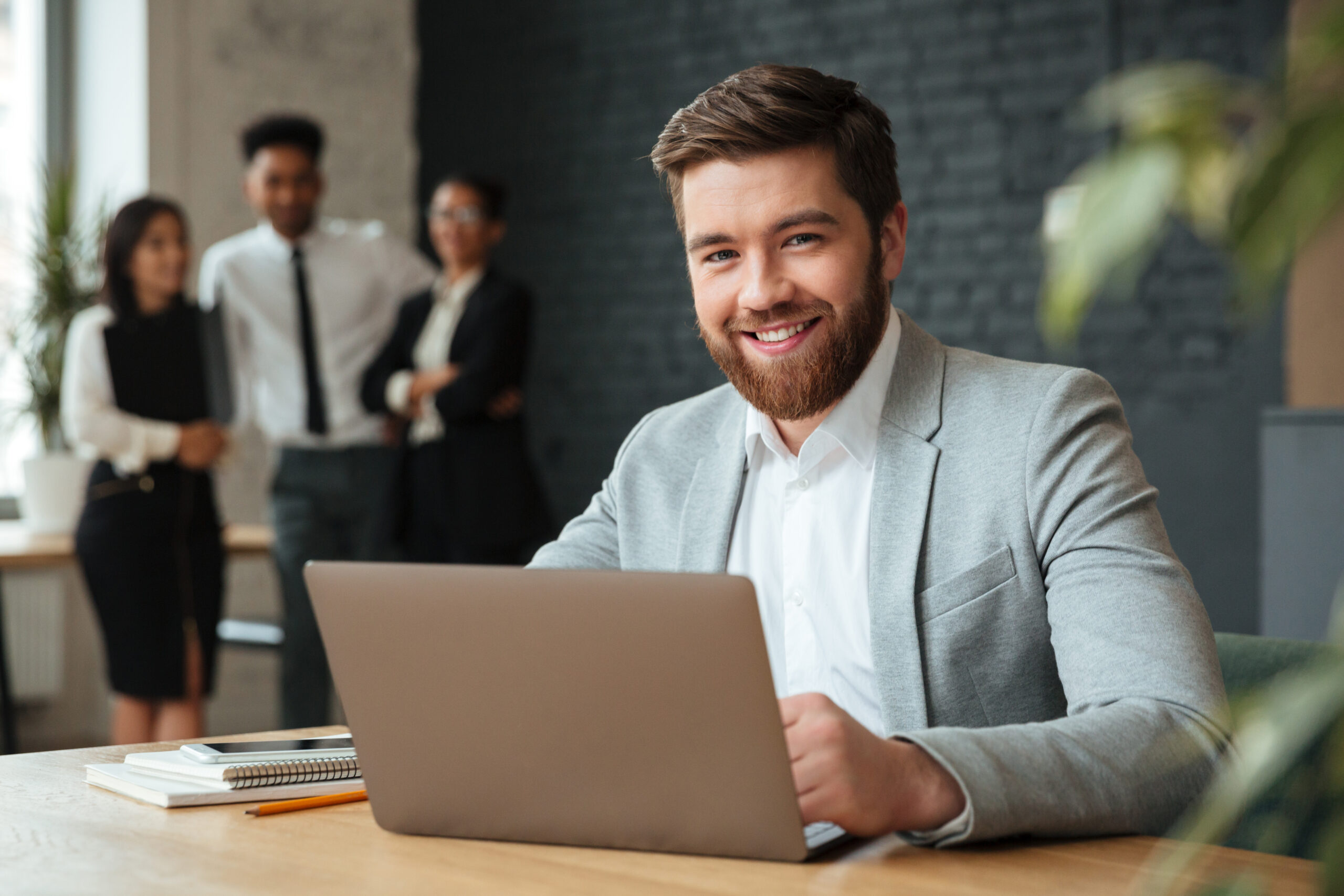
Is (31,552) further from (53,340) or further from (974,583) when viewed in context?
(974,583)

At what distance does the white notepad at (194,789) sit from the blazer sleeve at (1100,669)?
0.51 meters

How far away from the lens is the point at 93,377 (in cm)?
351

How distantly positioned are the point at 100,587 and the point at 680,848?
2.85 m

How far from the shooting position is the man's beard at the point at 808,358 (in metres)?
1.47

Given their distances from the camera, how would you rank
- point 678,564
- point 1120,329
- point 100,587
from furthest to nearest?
point 1120,329 → point 100,587 → point 678,564

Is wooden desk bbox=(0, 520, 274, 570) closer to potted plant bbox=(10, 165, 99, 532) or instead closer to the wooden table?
the wooden table

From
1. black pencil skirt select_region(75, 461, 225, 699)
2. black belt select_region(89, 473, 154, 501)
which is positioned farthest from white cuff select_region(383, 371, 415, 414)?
black belt select_region(89, 473, 154, 501)

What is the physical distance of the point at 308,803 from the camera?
1121mm

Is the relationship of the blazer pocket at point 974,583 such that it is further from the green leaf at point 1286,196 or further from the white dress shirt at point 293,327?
the white dress shirt at point 293,327

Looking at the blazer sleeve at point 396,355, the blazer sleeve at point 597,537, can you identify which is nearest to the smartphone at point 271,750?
the blazer sleeve at point 597,537

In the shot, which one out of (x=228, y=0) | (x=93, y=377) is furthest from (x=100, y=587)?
(x=228, y=0)

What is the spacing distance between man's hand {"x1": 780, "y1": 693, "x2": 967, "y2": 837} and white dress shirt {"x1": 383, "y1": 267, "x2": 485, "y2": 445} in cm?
309

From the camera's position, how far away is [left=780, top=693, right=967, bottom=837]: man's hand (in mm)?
908

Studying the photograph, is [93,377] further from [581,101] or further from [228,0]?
[581,101]
